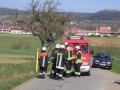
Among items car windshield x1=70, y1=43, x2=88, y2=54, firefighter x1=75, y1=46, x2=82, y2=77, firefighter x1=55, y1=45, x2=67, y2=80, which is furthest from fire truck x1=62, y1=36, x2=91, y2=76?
firefighter x1=55, y1=45, x2=67, y2=80

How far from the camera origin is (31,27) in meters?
37.8

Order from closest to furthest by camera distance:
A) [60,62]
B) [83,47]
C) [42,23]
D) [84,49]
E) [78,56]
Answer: [60,62] → [78,56] → [84,49] → [83,47] → [42,23]

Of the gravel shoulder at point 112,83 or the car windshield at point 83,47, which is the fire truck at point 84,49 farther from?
the gravel shoulder at point 112,83

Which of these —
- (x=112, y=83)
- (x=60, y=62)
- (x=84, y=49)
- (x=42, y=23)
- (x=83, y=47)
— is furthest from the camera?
(x=42, y=23)

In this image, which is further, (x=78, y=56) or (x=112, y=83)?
(x=78, y=56)

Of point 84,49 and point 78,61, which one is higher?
point 84,49

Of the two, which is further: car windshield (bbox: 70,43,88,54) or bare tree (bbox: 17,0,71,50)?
bare tree (bbox: 17,0,71,50)

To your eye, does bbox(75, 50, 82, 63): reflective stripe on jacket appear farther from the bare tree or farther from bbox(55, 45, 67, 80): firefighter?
the bare tree

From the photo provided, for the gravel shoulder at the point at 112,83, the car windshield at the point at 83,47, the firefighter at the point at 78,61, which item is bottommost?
the gravel shoulder at the point at 112,83

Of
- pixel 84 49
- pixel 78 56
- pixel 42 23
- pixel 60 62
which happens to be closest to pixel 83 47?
pixel 84 49

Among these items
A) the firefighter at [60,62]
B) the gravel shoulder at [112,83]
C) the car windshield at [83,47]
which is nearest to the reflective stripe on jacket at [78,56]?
the car windshield at [83,47]

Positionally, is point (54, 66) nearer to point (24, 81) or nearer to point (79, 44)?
point (24, 81)

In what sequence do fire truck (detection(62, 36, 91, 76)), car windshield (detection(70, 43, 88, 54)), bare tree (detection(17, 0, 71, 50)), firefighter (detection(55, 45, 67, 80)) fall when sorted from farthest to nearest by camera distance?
bare tree (detection(17, 0, 71, 50)), car windshield (detection(70, 43, 88, 54)), fire truck (detection(62, 36, 91, 76)), firefighter (detection(55, 45, 67, 80))

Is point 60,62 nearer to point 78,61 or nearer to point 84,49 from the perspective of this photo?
point 78,61
